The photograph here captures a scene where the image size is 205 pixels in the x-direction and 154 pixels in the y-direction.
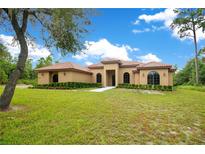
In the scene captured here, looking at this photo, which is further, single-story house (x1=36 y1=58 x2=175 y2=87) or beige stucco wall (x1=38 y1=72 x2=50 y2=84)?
beige stucco wall (x1=38 y1=72 x2=50 y2=84)

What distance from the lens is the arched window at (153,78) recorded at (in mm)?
18984

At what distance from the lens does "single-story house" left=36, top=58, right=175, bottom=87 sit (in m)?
18.9

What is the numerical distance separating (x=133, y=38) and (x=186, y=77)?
118 feet

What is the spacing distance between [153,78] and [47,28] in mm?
14747

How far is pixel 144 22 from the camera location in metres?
8.06

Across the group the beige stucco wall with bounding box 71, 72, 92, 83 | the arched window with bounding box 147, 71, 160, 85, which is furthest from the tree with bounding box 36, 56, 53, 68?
the arched window with bounding box 147, 71, 160, 85

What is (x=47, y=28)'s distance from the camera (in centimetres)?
726

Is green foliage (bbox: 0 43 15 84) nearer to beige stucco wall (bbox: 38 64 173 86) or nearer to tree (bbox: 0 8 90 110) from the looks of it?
beige stucco wall (bbox: 38 64 173 86)

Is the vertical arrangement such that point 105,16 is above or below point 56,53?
above

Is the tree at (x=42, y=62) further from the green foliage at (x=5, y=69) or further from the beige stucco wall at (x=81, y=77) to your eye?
the beige stucco wall at (x=81, y=77)

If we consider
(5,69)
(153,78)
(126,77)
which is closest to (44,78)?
(5,69)

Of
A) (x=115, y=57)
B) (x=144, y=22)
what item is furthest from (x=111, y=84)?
(x=144, y=22)
